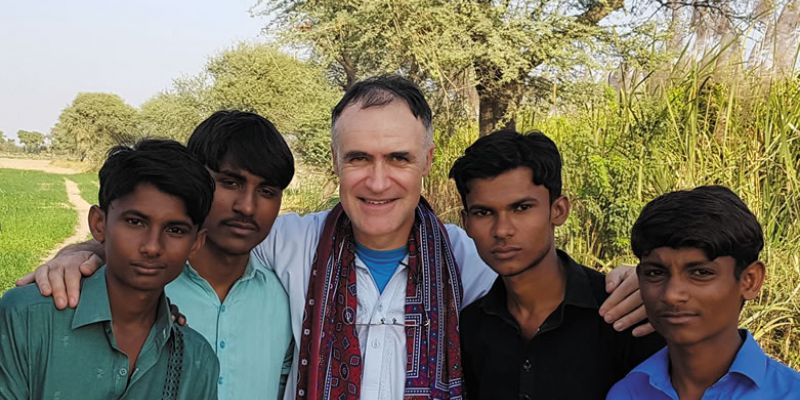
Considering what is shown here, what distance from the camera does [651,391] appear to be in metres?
1.78

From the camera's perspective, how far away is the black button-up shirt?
1935mm

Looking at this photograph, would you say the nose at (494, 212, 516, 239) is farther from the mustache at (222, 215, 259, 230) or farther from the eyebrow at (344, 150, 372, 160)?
the mustache at (222, 215, 259, 230)

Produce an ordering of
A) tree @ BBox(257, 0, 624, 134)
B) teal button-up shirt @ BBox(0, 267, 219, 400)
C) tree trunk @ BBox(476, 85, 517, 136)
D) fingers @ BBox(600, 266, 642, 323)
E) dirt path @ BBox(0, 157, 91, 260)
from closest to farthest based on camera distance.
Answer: teal button-up shirt @ BBox(0, 267, 219, 400)
fingers @ BBox(600, 266, 642, 323)
tree @ BBox(257, 0, 624, 134)
tree trunk @ BBox(476, 85, 517, 136)
dirt path @ BBox(0, 157, 91, 260)

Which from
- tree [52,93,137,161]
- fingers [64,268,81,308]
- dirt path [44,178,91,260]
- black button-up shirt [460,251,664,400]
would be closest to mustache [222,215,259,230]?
fingers [64,268,81,308]

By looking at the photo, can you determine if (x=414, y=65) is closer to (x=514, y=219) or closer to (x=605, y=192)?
(x=605, y=192)

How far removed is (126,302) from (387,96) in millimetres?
1015

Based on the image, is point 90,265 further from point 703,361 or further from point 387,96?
point 703,361

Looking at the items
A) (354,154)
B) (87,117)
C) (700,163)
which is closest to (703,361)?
(354,154)

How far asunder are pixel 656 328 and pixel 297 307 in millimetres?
1100

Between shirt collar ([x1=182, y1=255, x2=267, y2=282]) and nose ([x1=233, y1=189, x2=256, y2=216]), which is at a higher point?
nose ([x1=233, y1=189, x2=256, y2=216])

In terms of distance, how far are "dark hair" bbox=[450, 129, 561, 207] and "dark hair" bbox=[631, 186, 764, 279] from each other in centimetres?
36

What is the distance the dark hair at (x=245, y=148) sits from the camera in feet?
7.27

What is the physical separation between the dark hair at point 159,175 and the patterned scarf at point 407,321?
54 cm

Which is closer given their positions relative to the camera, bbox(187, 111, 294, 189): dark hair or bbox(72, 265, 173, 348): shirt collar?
bbox(72, 265, 173, 348): shirt collar
